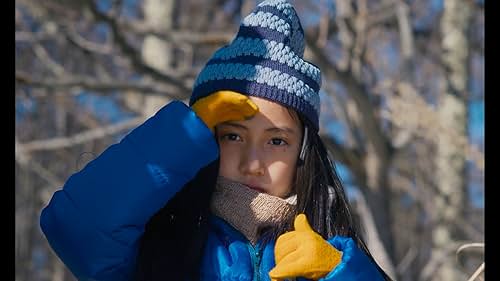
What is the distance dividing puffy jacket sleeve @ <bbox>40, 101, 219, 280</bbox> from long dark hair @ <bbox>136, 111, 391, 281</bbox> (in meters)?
0.08

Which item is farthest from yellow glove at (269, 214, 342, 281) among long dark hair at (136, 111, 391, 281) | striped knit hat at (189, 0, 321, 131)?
striped knit hat at (189, 0, 321, 131)

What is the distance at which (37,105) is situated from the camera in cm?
1109

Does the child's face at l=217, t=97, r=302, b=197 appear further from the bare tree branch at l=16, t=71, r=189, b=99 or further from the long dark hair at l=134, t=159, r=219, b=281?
the bare tree branch at l=16, t=71, r=189, b=99

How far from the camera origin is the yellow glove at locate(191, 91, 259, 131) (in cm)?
204

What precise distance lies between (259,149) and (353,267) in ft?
1.20

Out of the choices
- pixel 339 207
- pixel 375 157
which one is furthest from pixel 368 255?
pixel 375 157

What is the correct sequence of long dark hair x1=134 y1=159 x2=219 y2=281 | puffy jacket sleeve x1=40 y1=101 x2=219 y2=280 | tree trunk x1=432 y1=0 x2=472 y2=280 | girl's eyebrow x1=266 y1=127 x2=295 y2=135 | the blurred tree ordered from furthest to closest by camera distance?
1. tree trunk x1=432 y1=0 x2=472 y2=280
2. the blurred tree
3. girl's eyebrow x1=266 y1=127 x2=295 y2=135
4. long dark hair x1=134 y1=159 x2=219 y2=281
5. puffy jacket sleeve x1=40 y1=101 x2=219 y2=280

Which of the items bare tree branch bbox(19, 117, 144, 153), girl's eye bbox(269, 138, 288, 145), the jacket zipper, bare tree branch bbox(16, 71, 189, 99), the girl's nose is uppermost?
girl's eye bbox(269, 138, 288, 145)

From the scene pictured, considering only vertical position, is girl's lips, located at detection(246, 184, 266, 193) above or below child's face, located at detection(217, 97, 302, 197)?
below

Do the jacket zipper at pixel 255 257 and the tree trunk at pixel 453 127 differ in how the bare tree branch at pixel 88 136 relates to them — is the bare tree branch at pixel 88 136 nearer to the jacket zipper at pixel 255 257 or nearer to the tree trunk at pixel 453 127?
the tree trunk at pixel 453 127

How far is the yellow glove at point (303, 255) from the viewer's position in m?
1.89

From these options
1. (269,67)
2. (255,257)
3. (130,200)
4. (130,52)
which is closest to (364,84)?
(130,52)

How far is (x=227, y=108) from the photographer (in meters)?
2.04
